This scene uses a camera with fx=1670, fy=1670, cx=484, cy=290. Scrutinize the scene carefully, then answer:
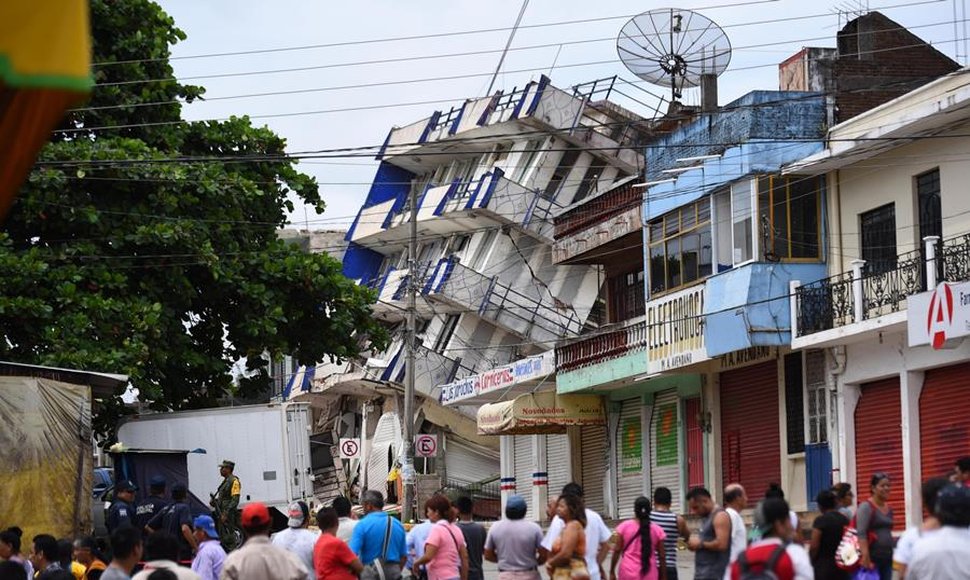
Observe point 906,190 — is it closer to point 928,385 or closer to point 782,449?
point 928,385

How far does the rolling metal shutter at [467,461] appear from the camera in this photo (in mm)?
51250

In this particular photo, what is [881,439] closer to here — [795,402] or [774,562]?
[795,402]

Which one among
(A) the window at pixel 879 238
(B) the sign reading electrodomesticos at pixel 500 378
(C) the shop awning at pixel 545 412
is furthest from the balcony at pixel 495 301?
(A) the window at pixel 879 238

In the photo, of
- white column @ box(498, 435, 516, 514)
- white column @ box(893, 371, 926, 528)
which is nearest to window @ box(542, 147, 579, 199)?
white column @ box(498, 435, 516, 514)

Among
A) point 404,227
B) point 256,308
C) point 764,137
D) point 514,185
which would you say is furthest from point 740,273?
point 404,227

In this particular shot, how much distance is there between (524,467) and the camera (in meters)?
44.8

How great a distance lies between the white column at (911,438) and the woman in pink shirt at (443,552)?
13.3m

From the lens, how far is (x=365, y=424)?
179 feet

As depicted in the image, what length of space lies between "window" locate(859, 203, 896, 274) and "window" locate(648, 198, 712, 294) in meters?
3.36

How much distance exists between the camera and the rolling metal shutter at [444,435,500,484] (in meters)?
51.2

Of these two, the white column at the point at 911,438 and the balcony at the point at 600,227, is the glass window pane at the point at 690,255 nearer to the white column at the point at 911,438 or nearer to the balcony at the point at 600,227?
the balcony at the point at 600,227

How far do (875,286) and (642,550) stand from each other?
45.6ft

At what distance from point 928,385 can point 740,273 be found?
168 inches

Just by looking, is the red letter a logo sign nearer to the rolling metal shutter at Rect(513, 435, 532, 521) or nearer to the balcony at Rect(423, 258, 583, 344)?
the rolling metal shutter at Rect(513, 435, 532, 521)
